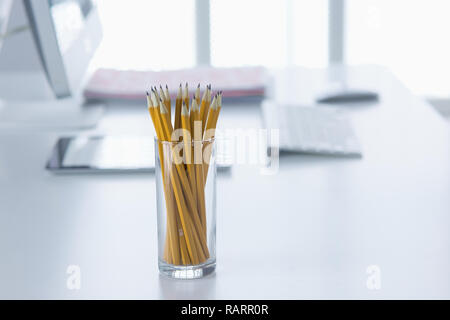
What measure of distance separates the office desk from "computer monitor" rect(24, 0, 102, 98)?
129 millimetres

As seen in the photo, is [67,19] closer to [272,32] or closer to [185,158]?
[185,158]

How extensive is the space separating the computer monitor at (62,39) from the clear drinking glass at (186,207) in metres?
0.54

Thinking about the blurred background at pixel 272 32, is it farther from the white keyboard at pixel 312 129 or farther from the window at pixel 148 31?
the white keyboard at pixel 312 129

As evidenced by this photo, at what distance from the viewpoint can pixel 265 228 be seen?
2.93 feet

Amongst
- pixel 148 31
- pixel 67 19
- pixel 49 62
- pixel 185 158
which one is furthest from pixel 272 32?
pixel 185 158

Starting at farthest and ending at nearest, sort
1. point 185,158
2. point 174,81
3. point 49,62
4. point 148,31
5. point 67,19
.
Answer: point 148,31
point 174,81
point 67,19
point 49,62
point 185,158

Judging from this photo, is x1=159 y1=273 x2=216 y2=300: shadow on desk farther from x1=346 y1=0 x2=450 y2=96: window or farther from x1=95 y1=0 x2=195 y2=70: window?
x1=346 y1=0 x2=450 y2=96: window

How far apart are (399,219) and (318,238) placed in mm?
131

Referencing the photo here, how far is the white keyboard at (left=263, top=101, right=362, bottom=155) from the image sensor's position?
1.19 m

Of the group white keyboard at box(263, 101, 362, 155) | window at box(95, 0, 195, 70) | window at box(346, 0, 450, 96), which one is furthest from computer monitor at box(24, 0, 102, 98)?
window at box(346, 0, 450, 96)

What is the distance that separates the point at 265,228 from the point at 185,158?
0.73ft

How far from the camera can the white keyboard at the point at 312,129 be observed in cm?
119

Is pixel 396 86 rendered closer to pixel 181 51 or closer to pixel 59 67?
pixel 59 67

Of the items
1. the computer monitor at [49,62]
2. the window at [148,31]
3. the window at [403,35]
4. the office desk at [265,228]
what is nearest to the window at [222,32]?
the window at [148,31]
